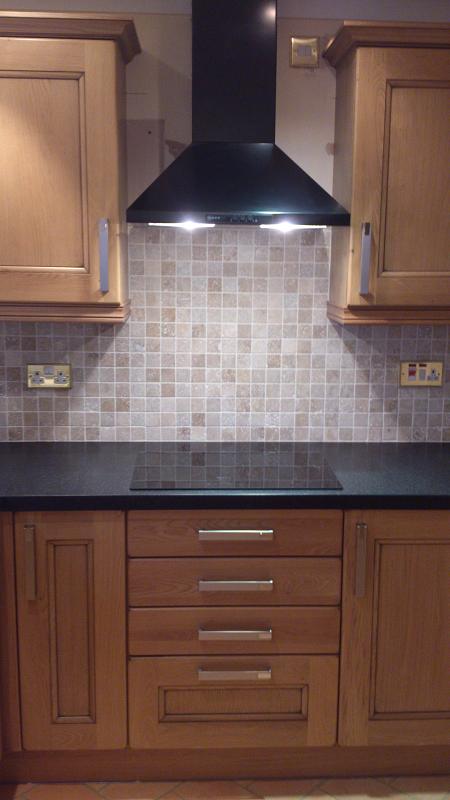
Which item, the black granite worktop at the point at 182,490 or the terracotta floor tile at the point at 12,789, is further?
the terracotta floor tile at the point at 12,789

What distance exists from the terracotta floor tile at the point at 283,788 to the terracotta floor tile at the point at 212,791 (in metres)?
0.03

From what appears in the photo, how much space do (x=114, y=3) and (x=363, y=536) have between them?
71.2 inches

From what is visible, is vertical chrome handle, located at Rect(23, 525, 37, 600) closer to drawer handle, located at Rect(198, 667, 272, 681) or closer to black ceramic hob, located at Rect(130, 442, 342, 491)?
black ceramic hob, located at Rect(130, 442, 342, 491)

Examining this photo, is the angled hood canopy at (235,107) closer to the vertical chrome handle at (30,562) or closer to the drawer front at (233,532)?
the drawer front at (233,532)

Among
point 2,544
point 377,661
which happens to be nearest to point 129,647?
point 2,544

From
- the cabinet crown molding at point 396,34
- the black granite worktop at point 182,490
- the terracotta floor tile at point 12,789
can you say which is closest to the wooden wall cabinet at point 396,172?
the cabinet crown molding at point 396,34

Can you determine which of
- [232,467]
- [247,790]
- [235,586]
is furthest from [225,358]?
[247,790]

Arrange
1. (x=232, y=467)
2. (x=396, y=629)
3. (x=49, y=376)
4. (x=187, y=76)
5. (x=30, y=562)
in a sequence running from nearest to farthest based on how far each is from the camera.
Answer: (x=30, y=562), (x=396, y=629), (x=232, y=467), (x=187, y=76), (x=49, y=376)

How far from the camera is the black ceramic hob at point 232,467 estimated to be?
2104mm

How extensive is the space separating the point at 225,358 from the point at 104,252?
617mm

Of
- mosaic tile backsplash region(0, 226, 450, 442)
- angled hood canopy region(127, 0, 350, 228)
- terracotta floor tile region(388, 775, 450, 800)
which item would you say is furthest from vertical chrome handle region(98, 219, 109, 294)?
terracotta floor tile region(388, 775, 450, 800)

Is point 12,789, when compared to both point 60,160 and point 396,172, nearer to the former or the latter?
point 60,160

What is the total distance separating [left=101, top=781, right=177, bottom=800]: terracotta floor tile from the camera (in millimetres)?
2129

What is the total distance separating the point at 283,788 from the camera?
217cm
